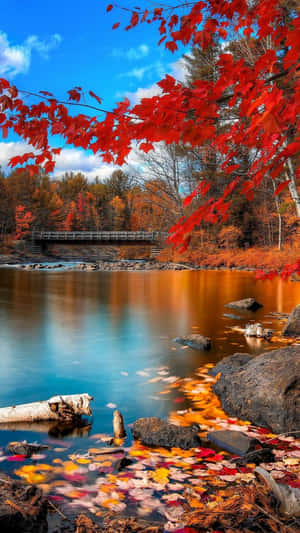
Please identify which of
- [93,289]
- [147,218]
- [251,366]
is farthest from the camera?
[147,218]

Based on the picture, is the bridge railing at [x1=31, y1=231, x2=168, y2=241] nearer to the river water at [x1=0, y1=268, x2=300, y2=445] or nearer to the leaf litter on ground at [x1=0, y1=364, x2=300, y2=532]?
the river water at [x1=0, y1=268, x2=300, y2=445]

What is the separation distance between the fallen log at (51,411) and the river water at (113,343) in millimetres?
195

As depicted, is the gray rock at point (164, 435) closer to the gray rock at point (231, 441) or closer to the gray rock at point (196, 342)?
the gray rock at point (231, 441)

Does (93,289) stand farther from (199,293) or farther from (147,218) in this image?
(147,218)

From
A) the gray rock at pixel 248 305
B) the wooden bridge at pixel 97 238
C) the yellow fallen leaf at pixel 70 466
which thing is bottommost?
the yellow fallen leaf at pixel 70 466

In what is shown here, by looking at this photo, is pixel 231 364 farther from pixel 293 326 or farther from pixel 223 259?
pixel 223 259

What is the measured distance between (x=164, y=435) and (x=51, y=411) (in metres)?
1.24

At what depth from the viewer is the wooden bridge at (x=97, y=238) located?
4641 cm

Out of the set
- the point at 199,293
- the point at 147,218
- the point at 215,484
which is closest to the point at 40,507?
the point at 215,484

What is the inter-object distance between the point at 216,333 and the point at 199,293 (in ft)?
25.3

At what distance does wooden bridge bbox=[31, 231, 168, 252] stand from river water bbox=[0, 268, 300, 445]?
30303mm

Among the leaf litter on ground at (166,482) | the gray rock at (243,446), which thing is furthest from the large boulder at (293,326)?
the gray rock at (243,446)

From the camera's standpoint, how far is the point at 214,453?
3.15 meters

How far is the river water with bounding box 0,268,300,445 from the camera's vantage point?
4.76 meters
